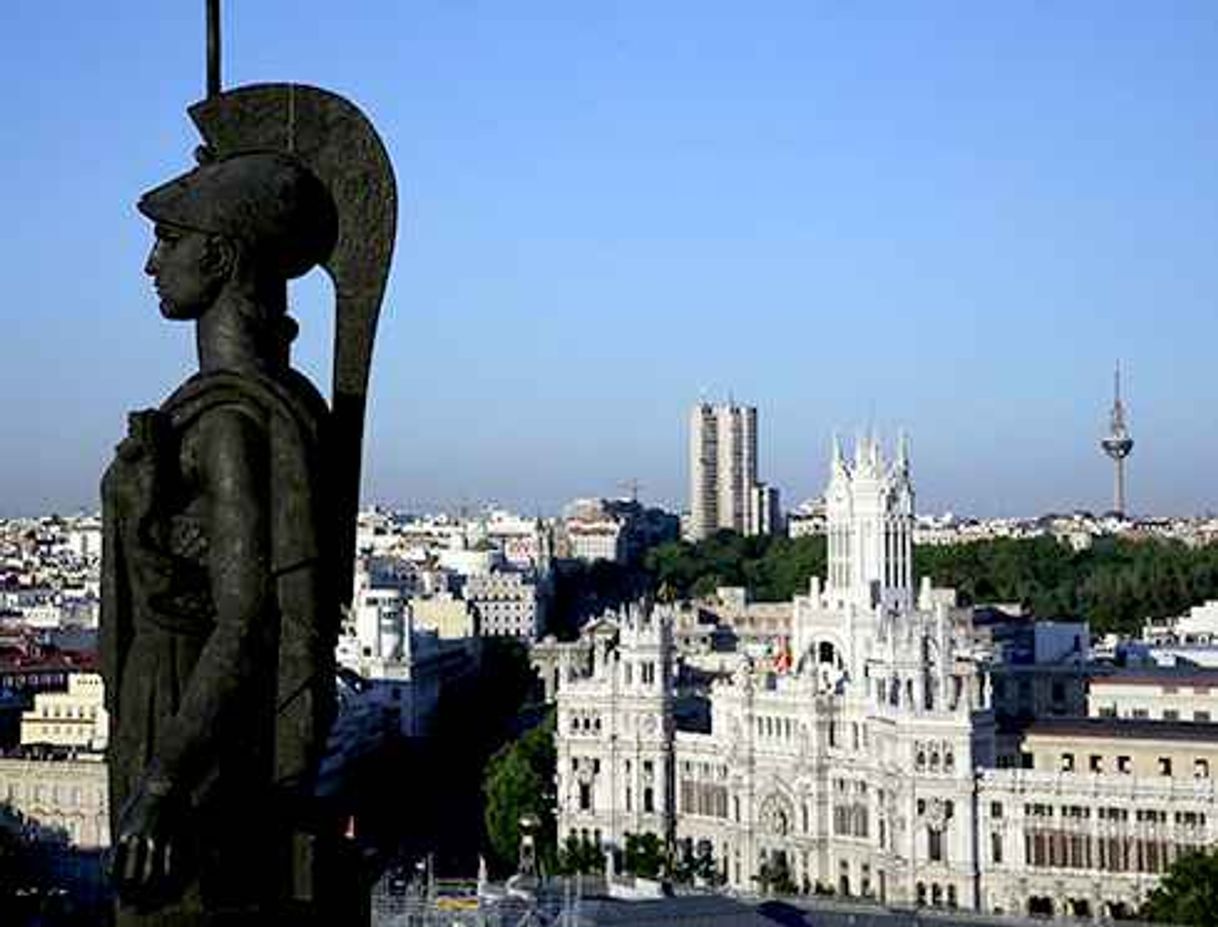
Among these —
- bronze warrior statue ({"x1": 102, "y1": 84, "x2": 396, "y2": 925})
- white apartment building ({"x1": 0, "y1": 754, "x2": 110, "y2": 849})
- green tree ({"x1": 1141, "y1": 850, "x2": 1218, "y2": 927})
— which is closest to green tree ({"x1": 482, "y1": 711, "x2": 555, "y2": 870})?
white apartment building ({"x1": 0, "y1": 754, "x2": 110, "y2": 849})

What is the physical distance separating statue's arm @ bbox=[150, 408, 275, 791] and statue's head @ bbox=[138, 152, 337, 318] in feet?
1.24

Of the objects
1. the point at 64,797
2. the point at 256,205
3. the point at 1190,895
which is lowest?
the point at 1190,895

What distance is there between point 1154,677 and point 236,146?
50.3 meters

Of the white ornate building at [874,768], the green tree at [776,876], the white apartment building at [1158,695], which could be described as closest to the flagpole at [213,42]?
the white ornate building at [874,768]

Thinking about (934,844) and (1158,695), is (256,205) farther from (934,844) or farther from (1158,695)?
(1158,695)

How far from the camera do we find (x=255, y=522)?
5.11 meters

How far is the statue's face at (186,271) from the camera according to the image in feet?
17.5

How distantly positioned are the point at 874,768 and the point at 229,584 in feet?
131

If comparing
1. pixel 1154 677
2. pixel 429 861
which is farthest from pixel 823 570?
pixel 429 861

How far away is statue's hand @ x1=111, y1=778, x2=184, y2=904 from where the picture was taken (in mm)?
4770

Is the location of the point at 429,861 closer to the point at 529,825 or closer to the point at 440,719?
the point at 529,825

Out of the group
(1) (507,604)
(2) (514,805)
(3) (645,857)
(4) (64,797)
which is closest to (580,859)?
(3) (645,857)

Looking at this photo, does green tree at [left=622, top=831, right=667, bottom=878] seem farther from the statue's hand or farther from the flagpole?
the statue's hand

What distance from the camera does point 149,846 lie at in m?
4.79
